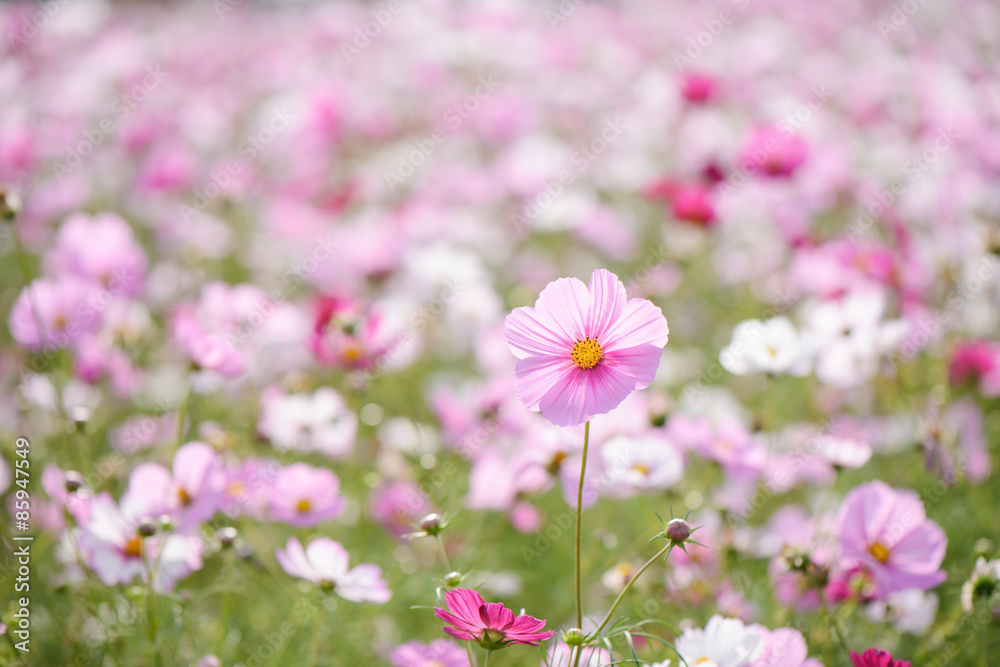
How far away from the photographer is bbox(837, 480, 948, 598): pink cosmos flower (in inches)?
31.8

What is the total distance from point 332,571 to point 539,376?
0.32 meters

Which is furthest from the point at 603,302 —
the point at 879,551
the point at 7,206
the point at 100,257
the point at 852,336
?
the point at 100,257

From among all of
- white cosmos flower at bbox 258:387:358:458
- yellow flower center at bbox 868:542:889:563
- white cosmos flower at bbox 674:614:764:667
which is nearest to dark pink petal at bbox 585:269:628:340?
white cosmos flower at bbox 674:614:764:667

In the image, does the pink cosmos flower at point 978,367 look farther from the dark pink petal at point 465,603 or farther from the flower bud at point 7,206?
the flower bud at point 7,206

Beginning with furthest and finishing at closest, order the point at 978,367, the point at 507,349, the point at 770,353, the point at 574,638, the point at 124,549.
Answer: the point at 507,349 → the point at 978,367 → the point at 770,353 → the point at 124,549 → the point at 574,638

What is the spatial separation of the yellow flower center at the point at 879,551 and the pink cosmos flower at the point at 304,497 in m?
0.64

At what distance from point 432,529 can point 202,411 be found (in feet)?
3.98

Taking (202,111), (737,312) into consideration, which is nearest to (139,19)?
(202,111)

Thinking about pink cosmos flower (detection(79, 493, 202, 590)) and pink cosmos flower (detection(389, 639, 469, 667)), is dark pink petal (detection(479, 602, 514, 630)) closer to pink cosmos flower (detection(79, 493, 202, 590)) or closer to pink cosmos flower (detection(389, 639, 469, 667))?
pink cosmos flower (detection(389, 639, 469, 667))

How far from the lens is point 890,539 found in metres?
0.83

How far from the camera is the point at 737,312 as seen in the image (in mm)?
1843

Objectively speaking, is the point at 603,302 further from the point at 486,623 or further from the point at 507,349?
the point at 507,349

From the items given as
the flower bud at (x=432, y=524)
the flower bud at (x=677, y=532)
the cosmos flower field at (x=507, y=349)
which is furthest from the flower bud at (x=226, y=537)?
the flower bud at (x=677, y=532)

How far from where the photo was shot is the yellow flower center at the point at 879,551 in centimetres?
82
